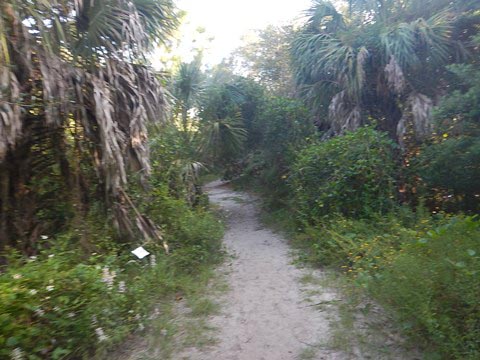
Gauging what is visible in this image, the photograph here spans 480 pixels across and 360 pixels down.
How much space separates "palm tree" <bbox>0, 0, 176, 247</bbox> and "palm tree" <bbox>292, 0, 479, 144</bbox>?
5705 millimetres

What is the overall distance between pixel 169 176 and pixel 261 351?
602 cm

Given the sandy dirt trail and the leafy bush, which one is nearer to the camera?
the leafy bush

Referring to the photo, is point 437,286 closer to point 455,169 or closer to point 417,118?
point 455,169

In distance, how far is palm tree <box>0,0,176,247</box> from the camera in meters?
5.81

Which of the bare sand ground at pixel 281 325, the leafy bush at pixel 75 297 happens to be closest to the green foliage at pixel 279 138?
the bare sand ground at pixel 281 325

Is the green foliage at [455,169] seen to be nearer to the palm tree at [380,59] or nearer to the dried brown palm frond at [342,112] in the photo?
the palm tree at [380,59]

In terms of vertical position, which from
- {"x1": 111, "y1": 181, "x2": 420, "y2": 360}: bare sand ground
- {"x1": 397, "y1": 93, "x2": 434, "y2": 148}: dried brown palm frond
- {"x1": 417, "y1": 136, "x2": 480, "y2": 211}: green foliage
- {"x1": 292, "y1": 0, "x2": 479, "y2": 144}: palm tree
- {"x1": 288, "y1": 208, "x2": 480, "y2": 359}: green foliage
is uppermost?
{"x1": 292, "y1": 0, "x2": 479, "y2": 144}: palm tree

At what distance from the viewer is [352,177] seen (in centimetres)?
947

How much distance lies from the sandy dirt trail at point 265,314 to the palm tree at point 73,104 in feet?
6.68

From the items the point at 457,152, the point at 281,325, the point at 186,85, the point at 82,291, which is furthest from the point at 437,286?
the point at 186,85

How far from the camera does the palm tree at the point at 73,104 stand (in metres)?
5.81

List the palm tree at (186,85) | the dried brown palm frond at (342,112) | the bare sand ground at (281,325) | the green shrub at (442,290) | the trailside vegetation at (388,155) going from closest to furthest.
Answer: the green shrub at (442,290)
the trailside vegetation at (388,155)
the bare sand ground at (281,325)
the dried brown palm frond at (342,112)
the palm tree at (186,85)

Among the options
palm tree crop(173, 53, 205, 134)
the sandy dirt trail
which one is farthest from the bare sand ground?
palm tree crop(173, 53, 205, 134)

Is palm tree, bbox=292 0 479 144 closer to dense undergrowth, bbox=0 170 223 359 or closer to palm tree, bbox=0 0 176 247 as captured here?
palm tree, bbox=0 0 176 247
